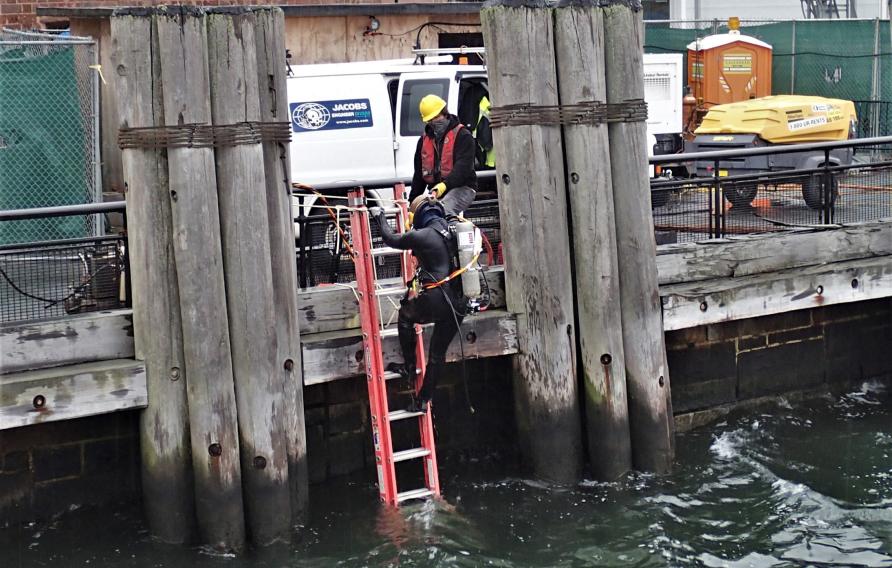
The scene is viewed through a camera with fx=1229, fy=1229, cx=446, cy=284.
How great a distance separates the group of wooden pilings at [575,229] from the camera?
8453 mm

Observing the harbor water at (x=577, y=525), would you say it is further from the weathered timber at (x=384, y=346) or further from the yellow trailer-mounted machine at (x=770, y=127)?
the yellow trailer-mounted machine at (x=770, y=127)

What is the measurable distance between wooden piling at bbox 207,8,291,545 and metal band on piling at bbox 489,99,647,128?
5.89ft

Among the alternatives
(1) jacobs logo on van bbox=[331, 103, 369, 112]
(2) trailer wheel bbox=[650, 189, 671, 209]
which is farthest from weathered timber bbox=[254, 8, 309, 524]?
(1) jacobs logo on van bbox=[331, 103, 369, 112]

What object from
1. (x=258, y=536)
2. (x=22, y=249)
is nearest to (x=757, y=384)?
(x=258, y=536)

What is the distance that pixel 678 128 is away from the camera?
17.0 meters

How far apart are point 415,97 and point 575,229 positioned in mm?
5031

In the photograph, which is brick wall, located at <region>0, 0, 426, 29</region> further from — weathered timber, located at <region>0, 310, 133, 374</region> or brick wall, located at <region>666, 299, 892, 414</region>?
weathered timber, located at <region>0, 310, 133, 374</region>

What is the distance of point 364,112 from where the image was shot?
1303 centimetres

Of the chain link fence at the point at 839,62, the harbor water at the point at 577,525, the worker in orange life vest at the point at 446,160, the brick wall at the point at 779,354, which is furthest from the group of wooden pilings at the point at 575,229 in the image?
the chain link fence at the point at 839,62

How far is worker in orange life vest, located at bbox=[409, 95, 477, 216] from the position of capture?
28.3ft

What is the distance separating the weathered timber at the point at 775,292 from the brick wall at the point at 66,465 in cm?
404

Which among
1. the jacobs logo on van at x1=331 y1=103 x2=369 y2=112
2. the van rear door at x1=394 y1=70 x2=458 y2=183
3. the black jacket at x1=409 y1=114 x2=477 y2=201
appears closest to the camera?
the black jacket at x1=409 y1=114 x2=477 y2=201

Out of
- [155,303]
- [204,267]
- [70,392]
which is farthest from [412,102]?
[70,392]

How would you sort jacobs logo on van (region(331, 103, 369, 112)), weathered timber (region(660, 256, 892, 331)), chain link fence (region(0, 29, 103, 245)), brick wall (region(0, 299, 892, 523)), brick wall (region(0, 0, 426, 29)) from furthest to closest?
1. brick wall (region(0, 0, 426, 29))
2. jacobs logo on van (region(331, 103, 369, 112))
3. chain link fence (region(0, 29, 103, 245))
4. weathered timber (region(660, 256, 892, 331))
5. brick wall (region(0, 299, 892, 523))
